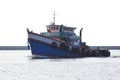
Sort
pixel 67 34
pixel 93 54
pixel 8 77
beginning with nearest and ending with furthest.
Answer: pixel 8 77
pixel 67 34
pixel 93 54

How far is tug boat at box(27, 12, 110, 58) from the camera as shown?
8588 cm

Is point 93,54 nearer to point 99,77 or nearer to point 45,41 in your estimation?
point 45,41

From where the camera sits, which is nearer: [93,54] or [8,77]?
[8,77]

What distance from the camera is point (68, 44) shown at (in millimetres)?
89250

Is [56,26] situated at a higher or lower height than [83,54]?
higher

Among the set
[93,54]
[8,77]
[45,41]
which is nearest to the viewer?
[8,77]

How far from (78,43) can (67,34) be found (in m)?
4.05

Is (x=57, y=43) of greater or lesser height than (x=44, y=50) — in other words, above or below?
above

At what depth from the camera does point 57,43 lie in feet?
283

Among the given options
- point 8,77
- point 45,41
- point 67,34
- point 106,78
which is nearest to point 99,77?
point 106,78

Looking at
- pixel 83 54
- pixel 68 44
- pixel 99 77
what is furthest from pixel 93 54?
pixel 99 77

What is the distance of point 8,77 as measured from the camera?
46156 millimetres

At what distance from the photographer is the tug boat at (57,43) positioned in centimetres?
8588

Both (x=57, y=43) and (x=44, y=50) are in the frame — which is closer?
Result: (x=57, y=43)
